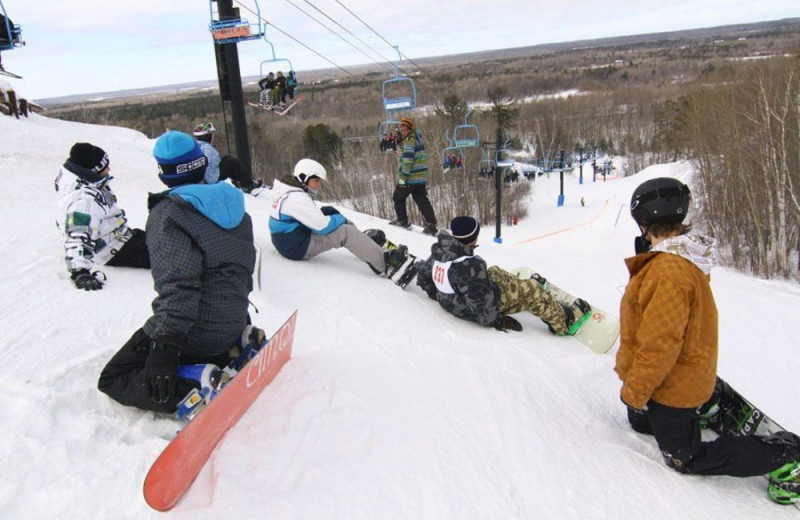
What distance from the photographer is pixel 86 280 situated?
378cm

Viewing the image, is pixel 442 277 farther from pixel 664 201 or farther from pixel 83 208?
pixel 83 208

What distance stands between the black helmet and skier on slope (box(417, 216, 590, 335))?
1613 millimetres

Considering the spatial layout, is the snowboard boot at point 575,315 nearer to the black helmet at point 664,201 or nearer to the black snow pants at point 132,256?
the black helmet at point 664,201

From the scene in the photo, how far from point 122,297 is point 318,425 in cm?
207

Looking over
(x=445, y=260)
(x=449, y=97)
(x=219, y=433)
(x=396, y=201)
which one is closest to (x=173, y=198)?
(x=219, y=433)

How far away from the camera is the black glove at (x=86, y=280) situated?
3.76 metres

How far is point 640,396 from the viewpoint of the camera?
8.24 feet

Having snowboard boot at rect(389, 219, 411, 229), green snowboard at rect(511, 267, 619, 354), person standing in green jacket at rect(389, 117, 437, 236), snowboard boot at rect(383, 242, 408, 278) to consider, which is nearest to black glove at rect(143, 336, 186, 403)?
snowboard boot at rect(383, 242, 408, 278)

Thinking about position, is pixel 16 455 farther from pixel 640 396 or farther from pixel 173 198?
pixel 640 396

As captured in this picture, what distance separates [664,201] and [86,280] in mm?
3793

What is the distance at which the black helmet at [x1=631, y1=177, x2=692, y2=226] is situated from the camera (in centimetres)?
248

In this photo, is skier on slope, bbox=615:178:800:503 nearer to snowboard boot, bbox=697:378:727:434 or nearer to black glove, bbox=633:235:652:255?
black glove, bbox=633:235:652:255

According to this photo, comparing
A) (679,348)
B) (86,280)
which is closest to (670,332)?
(679,348)

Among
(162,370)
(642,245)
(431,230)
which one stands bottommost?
(431,230)
